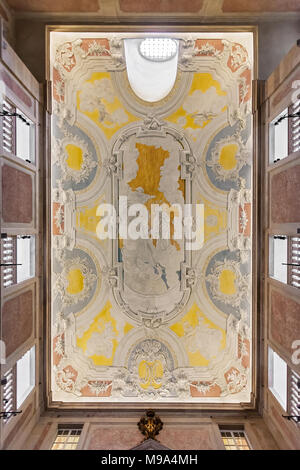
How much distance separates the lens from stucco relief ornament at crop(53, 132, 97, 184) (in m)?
9.69

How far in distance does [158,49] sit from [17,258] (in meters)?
8.53

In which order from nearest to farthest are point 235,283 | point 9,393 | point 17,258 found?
point 9,393 → point 17,258 → point 235,283

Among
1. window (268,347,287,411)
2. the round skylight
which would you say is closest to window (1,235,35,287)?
the round skylight

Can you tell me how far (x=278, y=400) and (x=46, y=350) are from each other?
711 centimetres

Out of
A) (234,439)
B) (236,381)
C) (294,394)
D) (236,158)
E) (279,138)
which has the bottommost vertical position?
(234,439)

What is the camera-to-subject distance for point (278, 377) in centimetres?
847

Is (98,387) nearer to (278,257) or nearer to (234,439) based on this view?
(234,439)

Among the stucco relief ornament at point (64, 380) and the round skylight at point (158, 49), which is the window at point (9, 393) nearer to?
the stucco relief ornament at point (64, 380)

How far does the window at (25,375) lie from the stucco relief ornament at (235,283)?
20.3 feet

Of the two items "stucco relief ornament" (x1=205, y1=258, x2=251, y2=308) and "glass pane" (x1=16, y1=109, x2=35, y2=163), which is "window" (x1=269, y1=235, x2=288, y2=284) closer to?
"stucco relief ornament" (x1=205, y1=258, x2=251, y2=308)

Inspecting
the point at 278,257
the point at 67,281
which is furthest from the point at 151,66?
the point at 67,281

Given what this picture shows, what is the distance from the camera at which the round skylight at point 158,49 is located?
10.2 m

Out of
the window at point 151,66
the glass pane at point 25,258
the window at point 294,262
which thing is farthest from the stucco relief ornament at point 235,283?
the window at point 151,66

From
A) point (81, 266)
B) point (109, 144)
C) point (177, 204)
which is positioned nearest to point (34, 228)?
point (81, 266)
